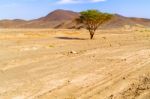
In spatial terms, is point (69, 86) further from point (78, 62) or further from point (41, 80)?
point (78, 62)

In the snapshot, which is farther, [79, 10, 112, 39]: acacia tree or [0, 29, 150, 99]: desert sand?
[79, 10, 112, 39]: acacia tree

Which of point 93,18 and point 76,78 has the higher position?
point 93,18

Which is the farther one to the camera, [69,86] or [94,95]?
[69,86]

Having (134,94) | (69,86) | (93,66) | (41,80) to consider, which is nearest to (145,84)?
(134,94)

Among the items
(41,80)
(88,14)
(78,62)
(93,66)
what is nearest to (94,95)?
(41,80)

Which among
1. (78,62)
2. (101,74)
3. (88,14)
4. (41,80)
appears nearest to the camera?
(41,80)

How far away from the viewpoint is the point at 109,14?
149ft

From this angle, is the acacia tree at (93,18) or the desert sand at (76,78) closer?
the desert sand at (76,78)

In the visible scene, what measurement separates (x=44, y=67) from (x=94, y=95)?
730 cm

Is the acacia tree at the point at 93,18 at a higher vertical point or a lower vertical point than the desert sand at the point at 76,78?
higher

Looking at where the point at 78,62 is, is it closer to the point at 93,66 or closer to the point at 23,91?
the point at 93,66

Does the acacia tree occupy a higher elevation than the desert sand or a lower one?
higher

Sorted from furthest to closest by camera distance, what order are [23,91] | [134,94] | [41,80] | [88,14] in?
[88,14]
[41,80]
[23,91]
[134,94]

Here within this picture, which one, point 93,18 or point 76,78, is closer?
point 76,78
